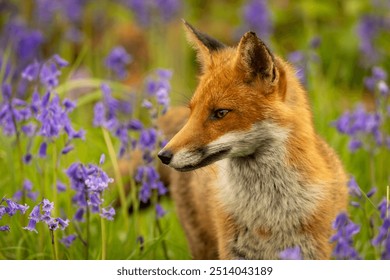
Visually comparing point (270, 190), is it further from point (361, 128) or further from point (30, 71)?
point (30, 71)

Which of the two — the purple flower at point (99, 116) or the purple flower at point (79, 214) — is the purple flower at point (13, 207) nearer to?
the purple flower at point (79, 214)

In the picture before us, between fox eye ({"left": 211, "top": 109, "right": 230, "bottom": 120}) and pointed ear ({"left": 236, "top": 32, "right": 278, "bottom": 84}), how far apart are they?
214 mm

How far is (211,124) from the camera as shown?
3.39 meters

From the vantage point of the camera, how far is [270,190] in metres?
3.66

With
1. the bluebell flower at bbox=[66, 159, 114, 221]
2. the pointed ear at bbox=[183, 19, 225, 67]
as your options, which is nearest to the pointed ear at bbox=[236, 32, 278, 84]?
the pointed ear at bbox=[183, 19, 225, 67]

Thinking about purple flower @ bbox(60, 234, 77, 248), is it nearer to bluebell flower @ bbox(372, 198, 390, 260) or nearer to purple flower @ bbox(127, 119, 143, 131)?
purple flower @ bbox(127, 119, 143, 131)

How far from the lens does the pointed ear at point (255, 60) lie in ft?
10.8

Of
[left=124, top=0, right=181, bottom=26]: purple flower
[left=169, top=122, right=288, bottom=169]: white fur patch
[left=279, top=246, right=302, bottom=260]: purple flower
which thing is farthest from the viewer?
[left=124, top=0, right=181, bottom=26]: purple flower

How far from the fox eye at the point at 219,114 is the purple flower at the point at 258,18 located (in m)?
3.09

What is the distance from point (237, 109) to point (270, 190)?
51 cm

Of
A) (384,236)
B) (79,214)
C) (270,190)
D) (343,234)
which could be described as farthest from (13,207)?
(384,236)

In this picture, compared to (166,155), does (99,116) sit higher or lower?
higher

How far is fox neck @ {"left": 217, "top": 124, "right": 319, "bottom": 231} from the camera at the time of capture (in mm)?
3568

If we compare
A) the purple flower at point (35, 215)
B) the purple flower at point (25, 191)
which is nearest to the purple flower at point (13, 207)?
the purple flower at point (35, 215)
